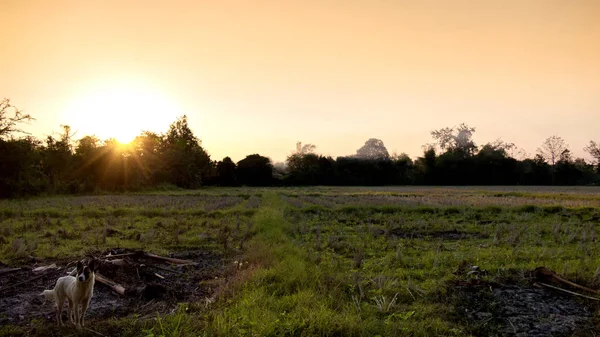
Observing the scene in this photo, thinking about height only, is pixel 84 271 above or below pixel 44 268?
above

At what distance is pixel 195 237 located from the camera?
13.9 meters

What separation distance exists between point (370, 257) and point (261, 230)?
555 cm

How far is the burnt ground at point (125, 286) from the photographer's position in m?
6.47

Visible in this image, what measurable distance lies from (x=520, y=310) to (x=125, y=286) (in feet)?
23.9

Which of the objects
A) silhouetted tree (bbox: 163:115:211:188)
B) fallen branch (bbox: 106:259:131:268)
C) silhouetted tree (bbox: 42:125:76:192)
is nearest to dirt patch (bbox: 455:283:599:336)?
fallen branch (bbox: 106:259:131:268)

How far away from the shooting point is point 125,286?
7988mm

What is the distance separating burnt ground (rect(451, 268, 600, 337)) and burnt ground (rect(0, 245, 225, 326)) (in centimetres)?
461

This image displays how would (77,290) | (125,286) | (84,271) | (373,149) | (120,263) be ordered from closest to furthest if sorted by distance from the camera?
1. (84,271)
2. (77,290)
3. (125,286)
4. (120,263)
5. (373,149)

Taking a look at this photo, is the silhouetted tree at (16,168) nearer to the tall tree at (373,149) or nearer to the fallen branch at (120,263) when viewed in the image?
the fallen branch at (120,263)

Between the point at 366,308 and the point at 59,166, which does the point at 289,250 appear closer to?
the point at 366,308

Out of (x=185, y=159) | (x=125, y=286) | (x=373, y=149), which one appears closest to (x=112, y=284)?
(x=125, y=286)

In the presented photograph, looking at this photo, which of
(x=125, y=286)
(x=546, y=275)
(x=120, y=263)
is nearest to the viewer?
(x=546, y=275)

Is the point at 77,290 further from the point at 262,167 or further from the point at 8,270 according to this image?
the point at 262,167

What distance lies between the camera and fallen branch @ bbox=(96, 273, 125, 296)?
7430 mm
